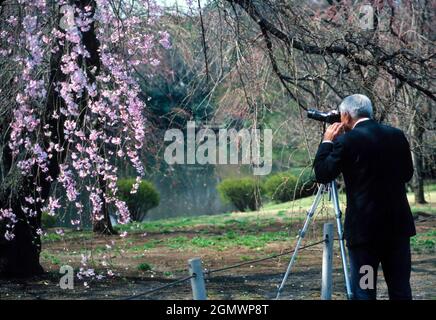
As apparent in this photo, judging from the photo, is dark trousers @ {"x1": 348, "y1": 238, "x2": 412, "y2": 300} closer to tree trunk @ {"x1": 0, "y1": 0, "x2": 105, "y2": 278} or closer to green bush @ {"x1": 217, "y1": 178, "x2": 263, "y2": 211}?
tree trunk @ {"x1": 0, "y1": 0, "x2": 105, "y2": 278}

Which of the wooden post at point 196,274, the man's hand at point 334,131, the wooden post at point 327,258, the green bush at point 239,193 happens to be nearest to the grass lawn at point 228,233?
the green bush at point 239,193

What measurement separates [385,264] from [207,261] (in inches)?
243

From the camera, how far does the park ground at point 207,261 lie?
8.23 meters

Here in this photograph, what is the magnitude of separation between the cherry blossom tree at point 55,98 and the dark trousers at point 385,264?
3.27m

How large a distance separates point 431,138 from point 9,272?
1034 centimetres

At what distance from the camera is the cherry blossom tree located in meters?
7.77

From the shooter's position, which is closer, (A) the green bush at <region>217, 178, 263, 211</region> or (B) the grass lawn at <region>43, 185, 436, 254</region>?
(B) the grass lawn at <region>43, 185, 436, 254</region>

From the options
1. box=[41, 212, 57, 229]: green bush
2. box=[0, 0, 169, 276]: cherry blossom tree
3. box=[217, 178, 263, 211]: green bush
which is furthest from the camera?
box=[217, 178, 263, 211]: green bush

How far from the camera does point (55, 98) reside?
27.8 ft

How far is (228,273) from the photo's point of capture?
32.6 ft

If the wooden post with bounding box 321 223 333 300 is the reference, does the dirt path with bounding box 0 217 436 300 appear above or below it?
below

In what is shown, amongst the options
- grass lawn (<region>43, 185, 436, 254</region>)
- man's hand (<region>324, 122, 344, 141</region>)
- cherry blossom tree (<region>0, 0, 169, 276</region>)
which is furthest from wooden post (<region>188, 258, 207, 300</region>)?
grass lawn (<region>43, 185, 436, 254</region>)

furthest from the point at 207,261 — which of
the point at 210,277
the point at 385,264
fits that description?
the point at 385,264

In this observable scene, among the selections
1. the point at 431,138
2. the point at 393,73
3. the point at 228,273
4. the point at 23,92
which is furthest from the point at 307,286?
the point at 431,138
